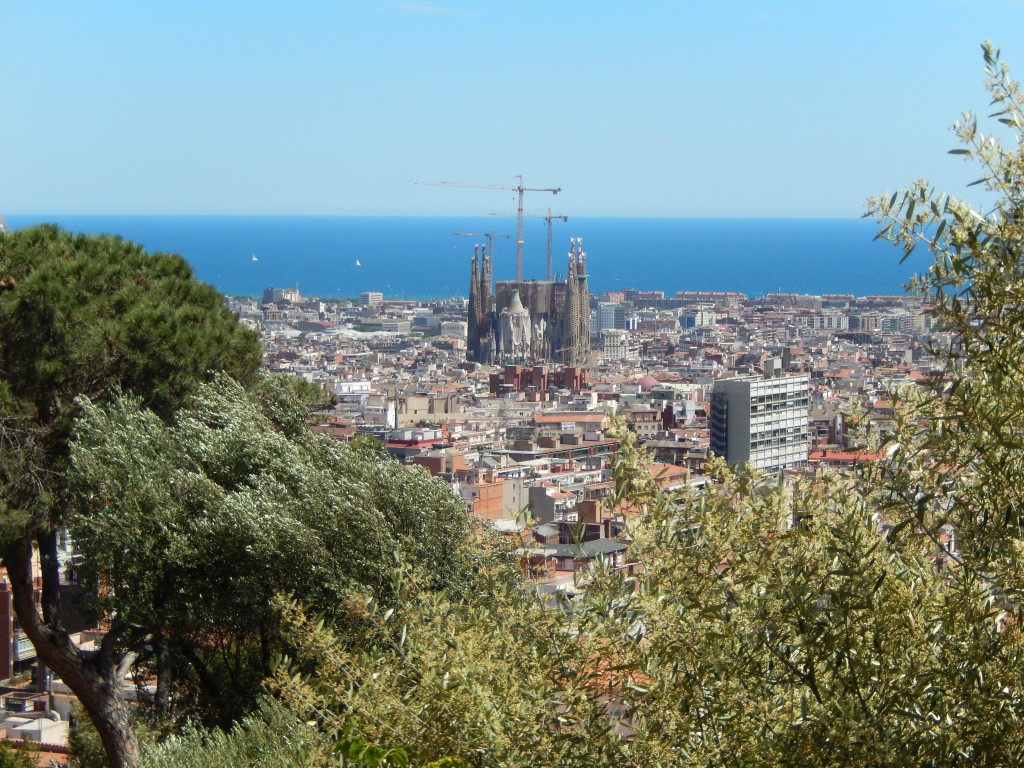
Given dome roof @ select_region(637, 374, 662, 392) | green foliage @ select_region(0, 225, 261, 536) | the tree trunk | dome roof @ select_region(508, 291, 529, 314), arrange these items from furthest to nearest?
dome roof @ select_region(508, 291, 529, 314) < dome roof @ select_region(637, 374, 662, 392) < green foliage @ select_region(0, 225, 261, 536) < the tree trunk

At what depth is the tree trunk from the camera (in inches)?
237

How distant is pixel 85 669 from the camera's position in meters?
6.12

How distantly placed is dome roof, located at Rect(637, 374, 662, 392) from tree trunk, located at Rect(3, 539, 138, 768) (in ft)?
176

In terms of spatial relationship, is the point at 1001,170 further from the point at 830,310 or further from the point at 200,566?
the point at 830,310

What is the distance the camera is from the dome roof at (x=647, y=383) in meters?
60.3


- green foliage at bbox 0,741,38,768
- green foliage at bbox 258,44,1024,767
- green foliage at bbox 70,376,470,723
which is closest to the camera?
green foliage at bbox 258,44,1024,767

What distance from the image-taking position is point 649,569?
107 inches

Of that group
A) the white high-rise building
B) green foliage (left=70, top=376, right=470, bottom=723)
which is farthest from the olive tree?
the white high-rise building

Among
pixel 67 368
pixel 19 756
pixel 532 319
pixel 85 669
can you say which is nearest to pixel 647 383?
pixel 532 319

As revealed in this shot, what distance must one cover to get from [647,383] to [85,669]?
56270mm

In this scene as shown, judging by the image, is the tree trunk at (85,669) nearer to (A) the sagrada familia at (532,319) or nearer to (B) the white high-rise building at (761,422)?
(B) the white high-rise building at (761,422)

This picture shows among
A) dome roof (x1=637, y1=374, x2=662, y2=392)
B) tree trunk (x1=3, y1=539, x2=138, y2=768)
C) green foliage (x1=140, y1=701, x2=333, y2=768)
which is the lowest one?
dome roof (x1=637, y1=374, x2=662, y2=392)

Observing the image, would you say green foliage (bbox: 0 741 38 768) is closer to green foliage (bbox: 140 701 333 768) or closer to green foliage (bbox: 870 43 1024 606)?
green foliage (bbox: 140 701 333 768)

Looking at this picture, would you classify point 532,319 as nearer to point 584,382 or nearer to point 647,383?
point 584,382
